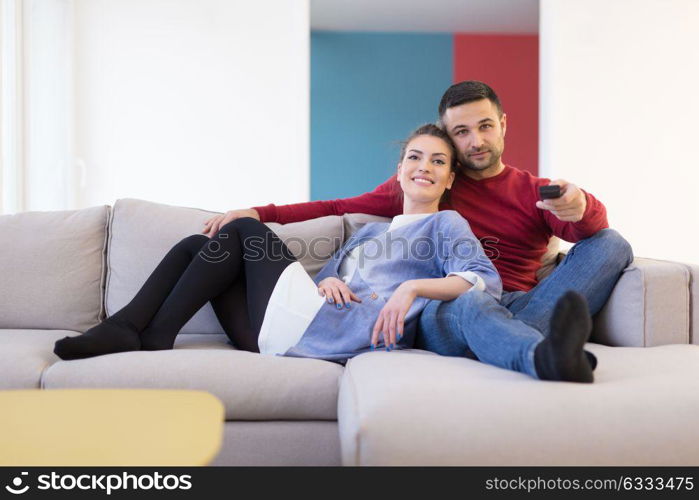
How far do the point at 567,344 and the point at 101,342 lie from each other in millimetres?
1116

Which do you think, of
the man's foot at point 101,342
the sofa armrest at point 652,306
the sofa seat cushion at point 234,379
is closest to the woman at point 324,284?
the man's foot at point 101,342

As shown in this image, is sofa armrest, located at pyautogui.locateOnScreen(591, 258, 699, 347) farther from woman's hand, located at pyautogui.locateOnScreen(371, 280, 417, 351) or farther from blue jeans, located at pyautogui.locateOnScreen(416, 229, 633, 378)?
woman's hand, located at pyautogui.locateOnScreen(371, 280, 417, 351)

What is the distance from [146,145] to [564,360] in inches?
171

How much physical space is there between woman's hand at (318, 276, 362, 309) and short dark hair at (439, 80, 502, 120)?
2.43 feet

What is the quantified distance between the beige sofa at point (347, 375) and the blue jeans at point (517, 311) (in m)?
0.05

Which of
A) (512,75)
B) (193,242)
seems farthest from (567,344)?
(512,75)

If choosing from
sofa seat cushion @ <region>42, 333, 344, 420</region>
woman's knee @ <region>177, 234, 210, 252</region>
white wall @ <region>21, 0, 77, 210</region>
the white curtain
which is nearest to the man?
woman's knee @ <region>177, 234, 210, 252</region>

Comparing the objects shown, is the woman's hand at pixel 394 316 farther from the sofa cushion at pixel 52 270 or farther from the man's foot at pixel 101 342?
the sofa cushion at pixel 52 270

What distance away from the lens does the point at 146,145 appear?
16.5ft

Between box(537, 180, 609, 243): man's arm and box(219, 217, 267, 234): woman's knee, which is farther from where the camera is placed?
box(219, 217, 267, 234): woman's knee

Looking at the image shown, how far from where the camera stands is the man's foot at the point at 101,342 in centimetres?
168

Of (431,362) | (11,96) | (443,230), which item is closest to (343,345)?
(431,362)

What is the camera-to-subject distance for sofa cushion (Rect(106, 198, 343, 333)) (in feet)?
7.15
